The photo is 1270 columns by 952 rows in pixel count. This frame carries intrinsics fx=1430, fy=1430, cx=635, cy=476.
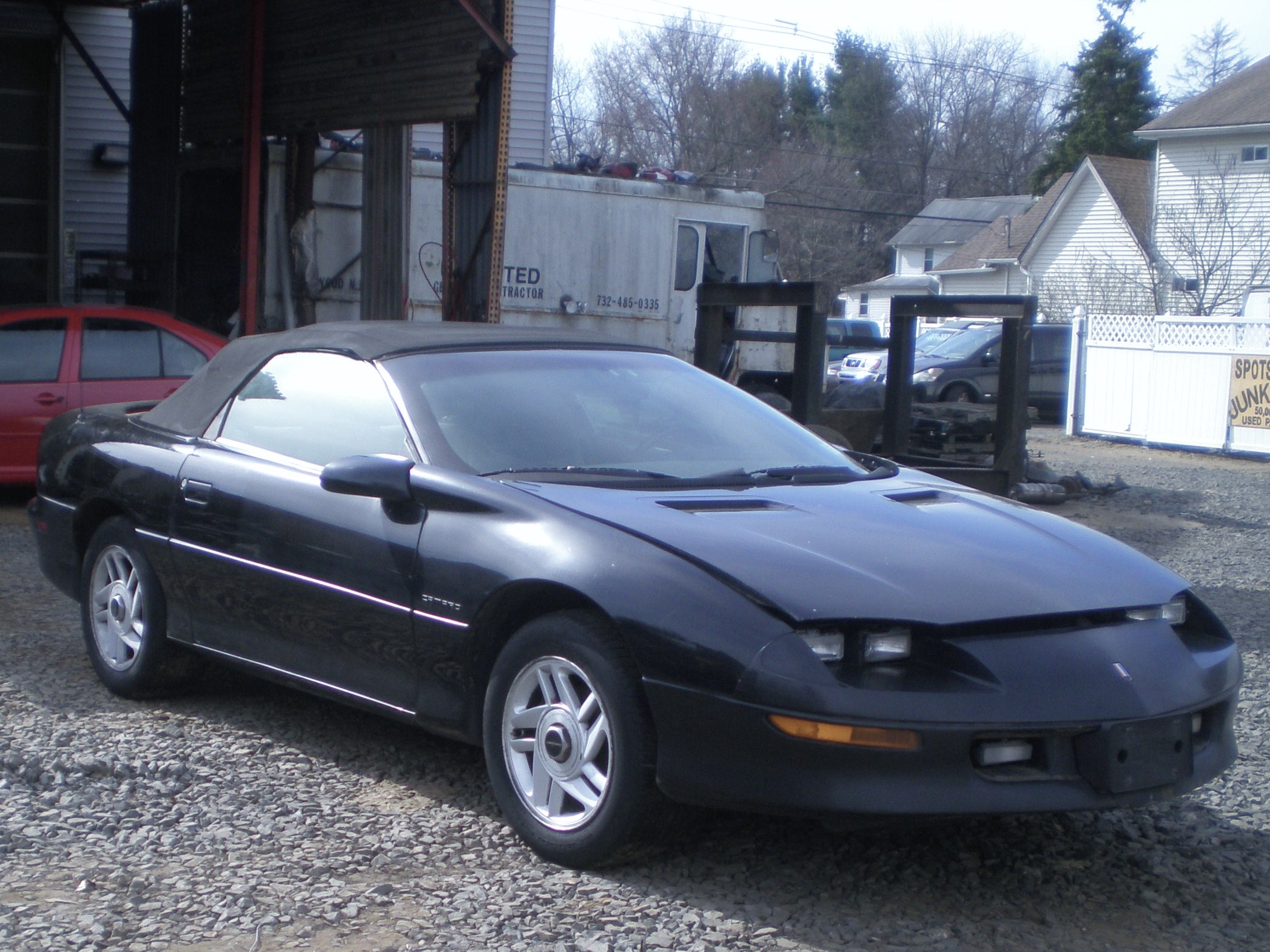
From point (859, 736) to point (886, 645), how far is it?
236mm

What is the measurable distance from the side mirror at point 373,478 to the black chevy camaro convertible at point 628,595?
0.03ft

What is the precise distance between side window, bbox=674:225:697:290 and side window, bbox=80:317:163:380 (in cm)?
607

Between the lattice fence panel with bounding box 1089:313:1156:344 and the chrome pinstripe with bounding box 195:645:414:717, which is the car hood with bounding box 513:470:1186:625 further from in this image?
the lattice fence panel with bounding box 1089:313:1156:344

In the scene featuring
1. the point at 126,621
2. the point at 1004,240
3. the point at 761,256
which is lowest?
the point at 126,621

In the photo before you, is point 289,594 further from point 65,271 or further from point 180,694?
point 65,271

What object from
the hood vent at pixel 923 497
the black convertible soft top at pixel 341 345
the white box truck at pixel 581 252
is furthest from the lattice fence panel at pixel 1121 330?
the hood vent at pixel 923 497

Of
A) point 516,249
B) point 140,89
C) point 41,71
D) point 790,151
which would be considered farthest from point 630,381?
point 790,151

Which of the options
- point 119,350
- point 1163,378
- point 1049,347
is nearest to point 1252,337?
point 1163,378

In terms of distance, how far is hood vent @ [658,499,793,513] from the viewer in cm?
391

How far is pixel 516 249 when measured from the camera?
46.3 feet

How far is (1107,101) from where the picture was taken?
60.8 meters

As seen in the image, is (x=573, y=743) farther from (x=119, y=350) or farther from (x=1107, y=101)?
(x=1107, y=101)

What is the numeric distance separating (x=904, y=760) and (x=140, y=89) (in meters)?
16.3

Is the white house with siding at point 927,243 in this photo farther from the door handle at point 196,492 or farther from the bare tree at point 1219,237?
the door handle at point 196,492
